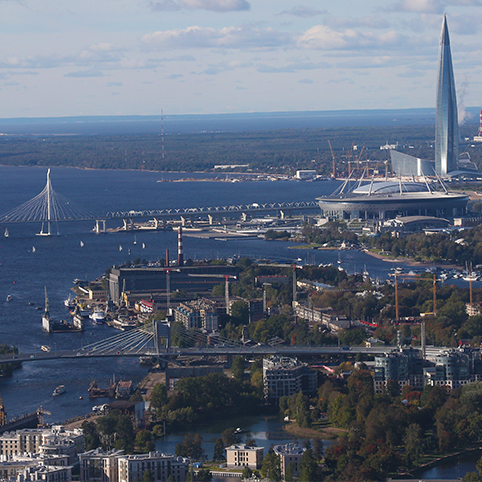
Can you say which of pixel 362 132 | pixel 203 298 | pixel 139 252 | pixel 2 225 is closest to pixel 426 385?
pixel 203 298

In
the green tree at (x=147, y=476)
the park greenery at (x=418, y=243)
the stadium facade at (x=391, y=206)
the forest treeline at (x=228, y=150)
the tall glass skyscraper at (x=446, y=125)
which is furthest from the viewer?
the forest treeline at (x=228, y=150)

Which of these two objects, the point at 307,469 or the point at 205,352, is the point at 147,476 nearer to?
the point at 307,469

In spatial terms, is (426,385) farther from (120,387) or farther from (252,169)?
(252,169)

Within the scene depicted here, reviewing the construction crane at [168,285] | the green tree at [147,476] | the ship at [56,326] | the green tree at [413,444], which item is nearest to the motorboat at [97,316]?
the ship at [56,326]

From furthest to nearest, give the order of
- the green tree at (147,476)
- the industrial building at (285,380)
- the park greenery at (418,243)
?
the park greenery at (418,243) → the industrial building at (285,380) → the green tree at (147,476)

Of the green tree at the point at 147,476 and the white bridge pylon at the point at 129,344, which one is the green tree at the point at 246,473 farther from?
the white bridge pylon at the point at 129,344

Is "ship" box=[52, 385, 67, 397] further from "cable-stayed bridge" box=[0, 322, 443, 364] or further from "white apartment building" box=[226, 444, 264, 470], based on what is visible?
"white apartment building" box=[226, 444, 264, 470]

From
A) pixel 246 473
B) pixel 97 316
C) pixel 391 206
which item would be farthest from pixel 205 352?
pixel 391 206

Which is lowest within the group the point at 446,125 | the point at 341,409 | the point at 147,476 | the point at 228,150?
the point at 228,150
